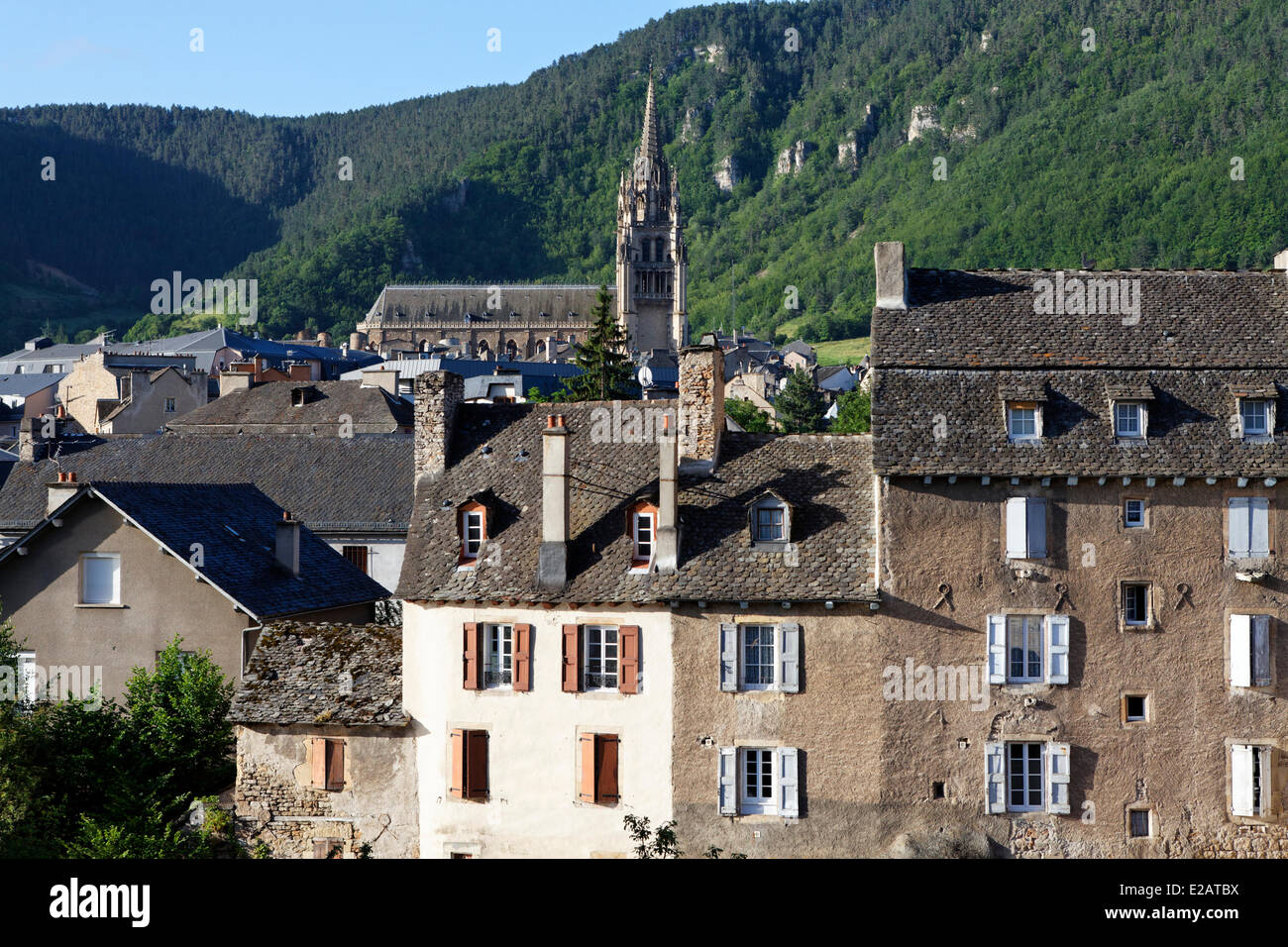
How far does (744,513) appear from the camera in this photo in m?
36.1

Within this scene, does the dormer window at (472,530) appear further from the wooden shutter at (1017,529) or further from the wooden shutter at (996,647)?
the wooden shutter at (1017,529)

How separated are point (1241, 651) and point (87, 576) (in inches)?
1197

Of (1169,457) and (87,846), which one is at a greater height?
(1169,457)

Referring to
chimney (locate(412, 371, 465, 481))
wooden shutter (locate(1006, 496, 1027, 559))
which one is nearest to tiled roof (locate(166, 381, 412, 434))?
chimney (locate(412, 371, 465, 481))

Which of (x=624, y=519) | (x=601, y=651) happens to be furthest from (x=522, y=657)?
(x=624, y=519)

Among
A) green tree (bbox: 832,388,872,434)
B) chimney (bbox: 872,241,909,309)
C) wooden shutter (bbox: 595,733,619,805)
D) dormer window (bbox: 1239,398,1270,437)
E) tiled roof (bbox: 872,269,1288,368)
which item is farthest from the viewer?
green tree (bbox: 832,388,872,434)

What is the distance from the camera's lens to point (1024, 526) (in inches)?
1350

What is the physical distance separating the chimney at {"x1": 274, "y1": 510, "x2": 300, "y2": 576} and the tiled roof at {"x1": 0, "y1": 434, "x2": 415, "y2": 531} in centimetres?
1543

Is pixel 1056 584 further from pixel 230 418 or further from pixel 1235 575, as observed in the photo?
pixel 230 418

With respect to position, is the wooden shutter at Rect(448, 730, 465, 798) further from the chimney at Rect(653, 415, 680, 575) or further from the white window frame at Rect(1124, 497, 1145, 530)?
the white window frame at Rect(1124, 497, 1145, 530)

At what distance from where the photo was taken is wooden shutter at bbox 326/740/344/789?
1421 inches

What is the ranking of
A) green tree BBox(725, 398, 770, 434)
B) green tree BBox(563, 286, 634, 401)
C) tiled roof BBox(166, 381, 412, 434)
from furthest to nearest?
green tree BBox(725, 398, 770, 434) → green tree BBox(563, 286, 634, 401) → tiled roof BBox(166, 381, 412, 434)
